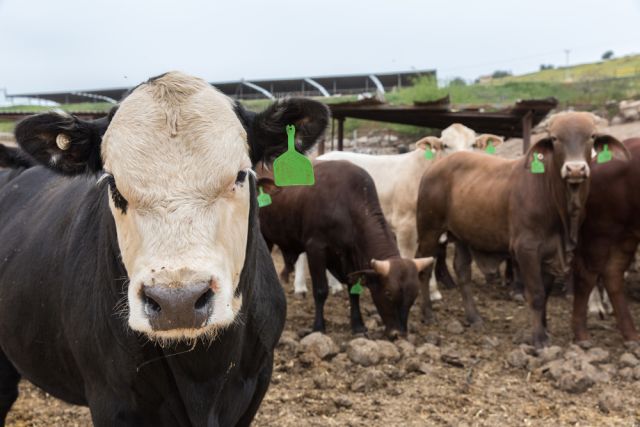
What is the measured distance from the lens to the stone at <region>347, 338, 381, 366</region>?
5.21 meters

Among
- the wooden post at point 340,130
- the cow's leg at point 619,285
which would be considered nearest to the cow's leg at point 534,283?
the cow's leg at point 619,285

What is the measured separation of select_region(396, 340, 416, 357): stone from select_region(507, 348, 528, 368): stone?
769 mm

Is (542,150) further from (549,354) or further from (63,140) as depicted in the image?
(63,140)

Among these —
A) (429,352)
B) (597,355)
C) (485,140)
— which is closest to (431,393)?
(429,352)

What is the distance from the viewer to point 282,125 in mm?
2648

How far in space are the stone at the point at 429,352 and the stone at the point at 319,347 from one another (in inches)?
27.0

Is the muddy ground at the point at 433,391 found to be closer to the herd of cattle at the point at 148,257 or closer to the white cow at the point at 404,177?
the herd of cattle at the point at 148,257

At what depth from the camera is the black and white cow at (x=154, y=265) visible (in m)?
1.93

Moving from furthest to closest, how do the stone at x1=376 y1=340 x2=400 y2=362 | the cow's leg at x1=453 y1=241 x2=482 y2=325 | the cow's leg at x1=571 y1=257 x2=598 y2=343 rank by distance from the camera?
the cow's leg at x1=453 y1=241 x2=482 y2=325 → the cow's leg at x1=571 y1=257 x2=598 y2=343 → the stone at x1=376 y1=340 x2=400 y2=362

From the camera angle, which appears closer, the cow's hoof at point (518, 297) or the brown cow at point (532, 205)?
the brown cow at point (532, 205)

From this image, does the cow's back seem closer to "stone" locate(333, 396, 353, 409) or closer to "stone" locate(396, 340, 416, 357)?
"stone" locate(396, 340, 416, 357)

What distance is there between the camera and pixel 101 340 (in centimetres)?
244

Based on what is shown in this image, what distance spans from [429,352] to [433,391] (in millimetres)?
762

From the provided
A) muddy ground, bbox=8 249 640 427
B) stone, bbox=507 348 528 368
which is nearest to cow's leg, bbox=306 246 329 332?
muddy ground, bbox=8 249 640 427
